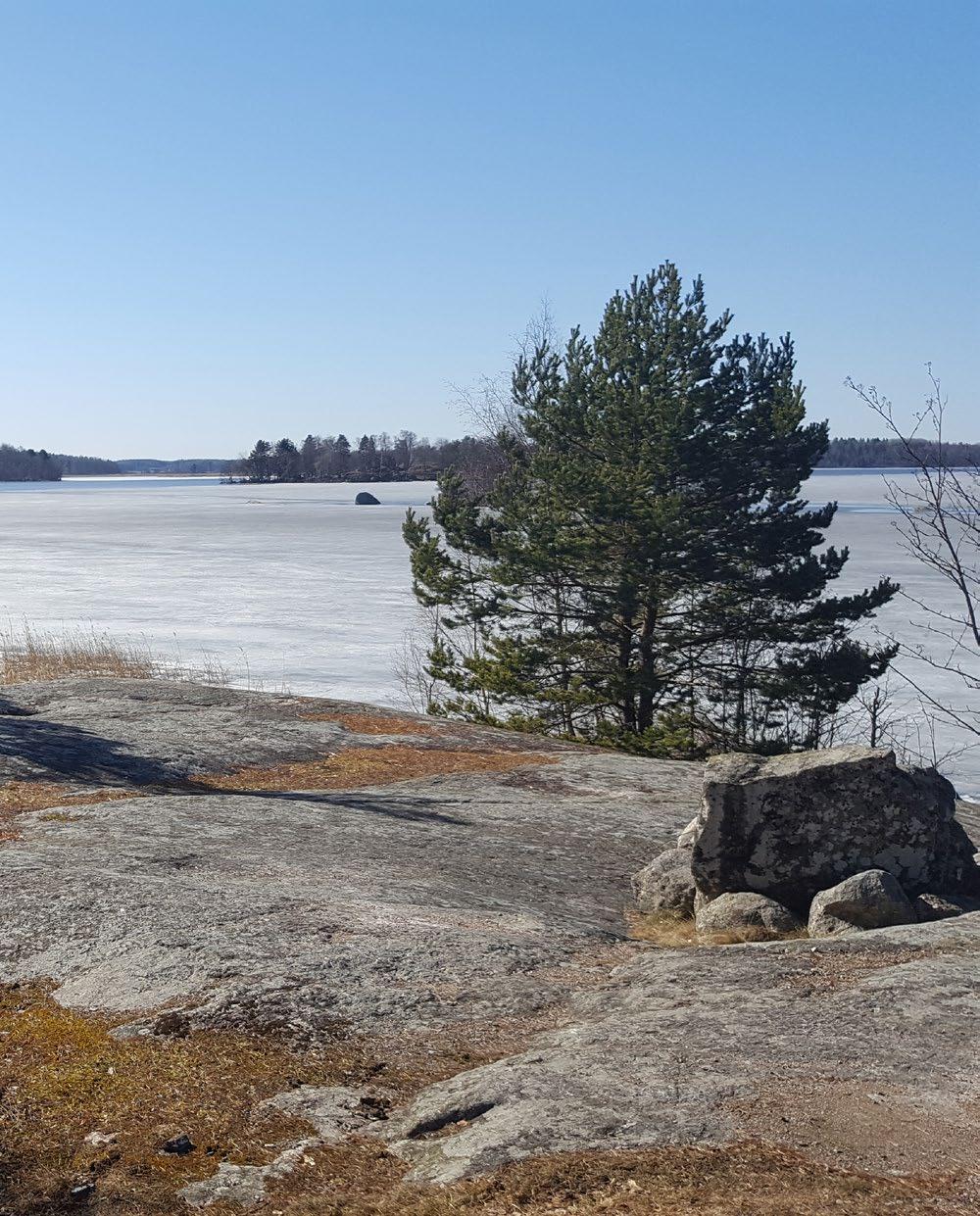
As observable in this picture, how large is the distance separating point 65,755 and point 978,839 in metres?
9.85

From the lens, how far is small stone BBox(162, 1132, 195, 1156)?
14.4ft

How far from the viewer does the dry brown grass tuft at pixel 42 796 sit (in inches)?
395

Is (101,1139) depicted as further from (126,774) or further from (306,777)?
(306,777)

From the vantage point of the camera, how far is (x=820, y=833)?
27.2 feet

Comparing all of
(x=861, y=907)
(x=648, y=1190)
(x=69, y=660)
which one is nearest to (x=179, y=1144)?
(x=648, y=1190)

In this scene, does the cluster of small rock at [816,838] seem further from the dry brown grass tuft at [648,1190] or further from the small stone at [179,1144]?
the small stone at [179,1144]

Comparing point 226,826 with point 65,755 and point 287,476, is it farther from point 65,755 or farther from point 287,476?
point 287,476

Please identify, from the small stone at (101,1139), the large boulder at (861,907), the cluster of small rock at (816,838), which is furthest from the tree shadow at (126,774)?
the small stone at (101,1139)

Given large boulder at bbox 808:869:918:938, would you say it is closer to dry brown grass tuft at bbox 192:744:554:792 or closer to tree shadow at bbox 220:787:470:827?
tree shadow at bbox 220:787:470:827

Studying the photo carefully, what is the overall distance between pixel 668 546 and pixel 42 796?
1202 cm

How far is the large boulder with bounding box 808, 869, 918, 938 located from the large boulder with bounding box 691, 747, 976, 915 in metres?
0.77

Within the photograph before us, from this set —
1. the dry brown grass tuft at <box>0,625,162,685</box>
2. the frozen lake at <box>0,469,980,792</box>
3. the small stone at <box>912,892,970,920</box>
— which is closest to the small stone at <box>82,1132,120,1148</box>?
the small stone at <box>912,892,970,920</box>

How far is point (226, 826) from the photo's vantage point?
9.74 metres

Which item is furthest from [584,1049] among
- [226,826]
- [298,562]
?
[298,562]
